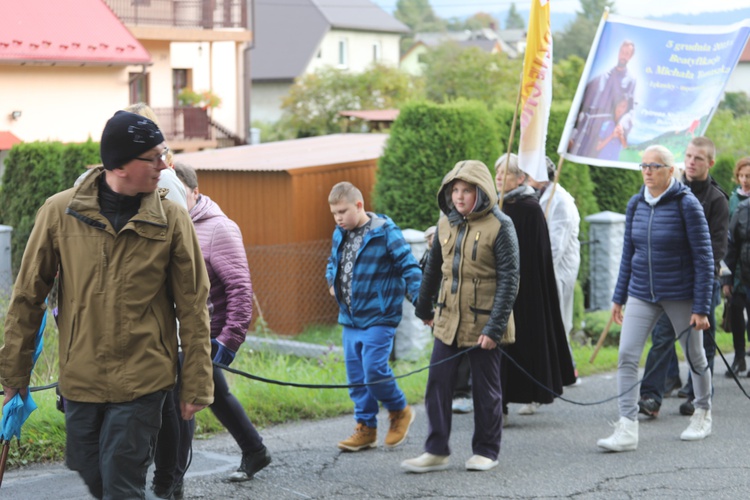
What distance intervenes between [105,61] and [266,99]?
36656 mm

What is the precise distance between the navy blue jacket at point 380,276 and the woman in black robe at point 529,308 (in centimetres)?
99

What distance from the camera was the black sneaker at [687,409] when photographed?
7922 millimetres

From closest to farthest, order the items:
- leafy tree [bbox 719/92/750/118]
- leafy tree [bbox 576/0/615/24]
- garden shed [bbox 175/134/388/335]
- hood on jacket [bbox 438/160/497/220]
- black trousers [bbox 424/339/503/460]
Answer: hood on jacket [bbox 438/160/497/220], black trousers [bbox 424/339/503/460], garden shed [bbox 175/134/388/335], leafy tree [bbox 719/92/750/118], leafy tree [bbox 576/0/615/24]

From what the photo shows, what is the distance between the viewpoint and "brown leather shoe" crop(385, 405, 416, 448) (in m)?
7.01

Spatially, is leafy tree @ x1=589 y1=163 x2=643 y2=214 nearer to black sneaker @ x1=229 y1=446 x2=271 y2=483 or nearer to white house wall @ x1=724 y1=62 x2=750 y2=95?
black sneaker @ x1=229 y1=446 x2=271 y2=483

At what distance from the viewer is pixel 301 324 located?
13172 mm

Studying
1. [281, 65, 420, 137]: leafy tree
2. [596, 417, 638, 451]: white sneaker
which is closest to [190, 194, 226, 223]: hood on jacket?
Result: [596, 417, 638, 451]: white sneaker

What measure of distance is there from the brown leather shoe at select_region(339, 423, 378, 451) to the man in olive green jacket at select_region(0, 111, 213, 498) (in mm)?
2700

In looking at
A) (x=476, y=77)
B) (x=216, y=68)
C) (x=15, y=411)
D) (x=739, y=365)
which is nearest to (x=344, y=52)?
(x=476, y=77)

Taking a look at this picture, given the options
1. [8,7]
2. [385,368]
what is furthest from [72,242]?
[8,7]

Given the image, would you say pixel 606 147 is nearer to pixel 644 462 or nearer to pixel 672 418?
pixel 672 418

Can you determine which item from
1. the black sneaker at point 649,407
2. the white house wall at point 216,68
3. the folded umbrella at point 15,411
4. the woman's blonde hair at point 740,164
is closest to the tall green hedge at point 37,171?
the woman's blonde hair at point 740,164

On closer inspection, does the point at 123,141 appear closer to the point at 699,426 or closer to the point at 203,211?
the point at 203,211

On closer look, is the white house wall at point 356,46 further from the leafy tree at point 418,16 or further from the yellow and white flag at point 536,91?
the leafy tree at point 418,16
